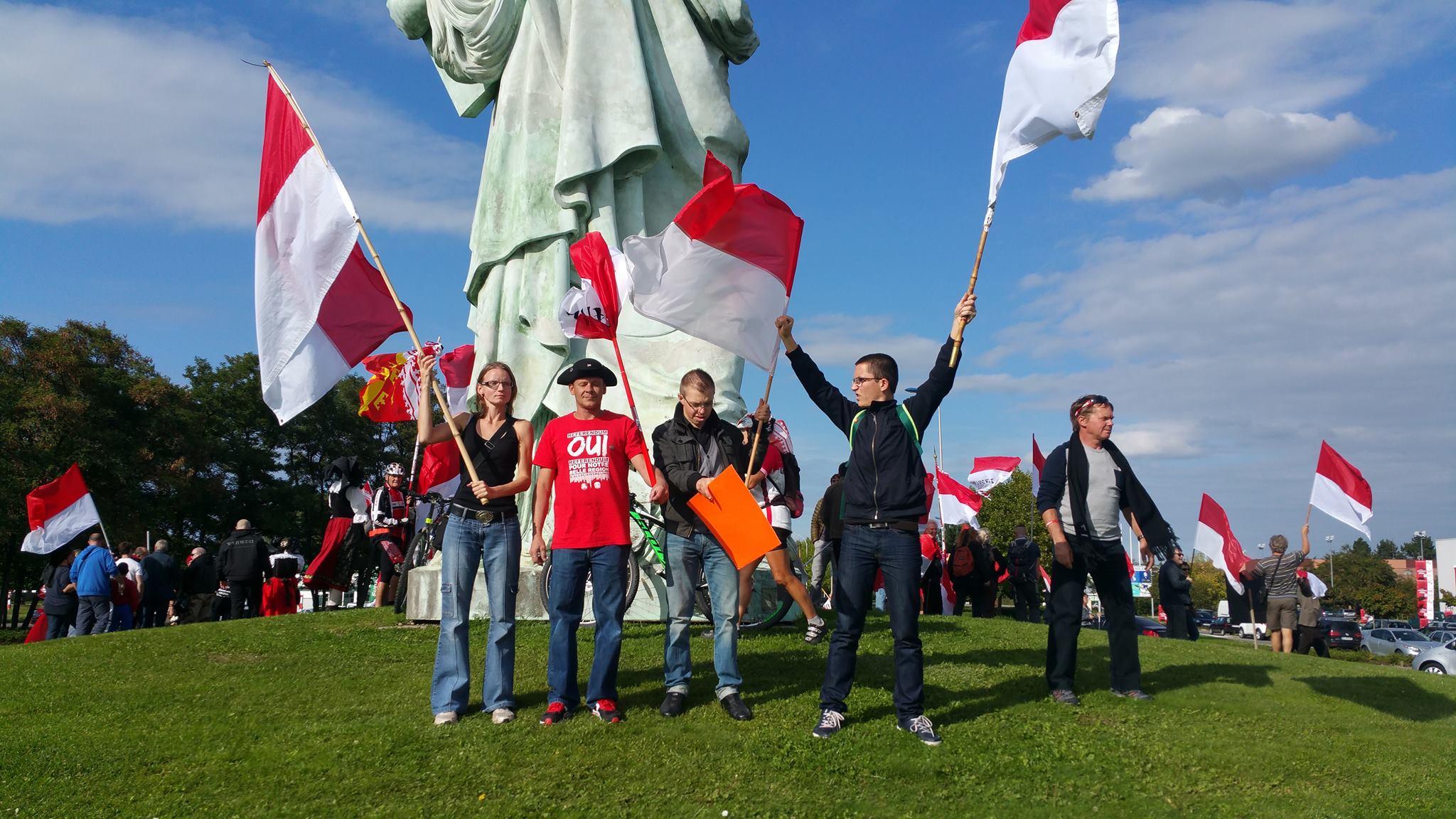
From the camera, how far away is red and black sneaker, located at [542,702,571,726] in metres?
5.66

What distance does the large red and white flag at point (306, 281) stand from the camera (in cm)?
628

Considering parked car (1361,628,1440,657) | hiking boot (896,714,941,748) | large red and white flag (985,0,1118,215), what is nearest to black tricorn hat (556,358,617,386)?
large red and white flag (985,0,1118,215)

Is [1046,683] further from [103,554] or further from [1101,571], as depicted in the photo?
[103,554]

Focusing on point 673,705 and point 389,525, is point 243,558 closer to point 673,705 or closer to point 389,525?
point 389,525

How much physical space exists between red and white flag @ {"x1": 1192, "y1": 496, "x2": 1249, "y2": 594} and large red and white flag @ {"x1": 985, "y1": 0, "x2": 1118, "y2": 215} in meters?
10.5

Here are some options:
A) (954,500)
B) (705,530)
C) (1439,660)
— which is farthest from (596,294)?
(1439,660)

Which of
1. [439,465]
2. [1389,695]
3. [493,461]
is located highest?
[439,465]

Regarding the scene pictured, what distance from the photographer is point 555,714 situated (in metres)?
5.68

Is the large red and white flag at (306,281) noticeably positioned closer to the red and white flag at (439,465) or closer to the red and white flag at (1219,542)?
the red and white flag at (439,465)

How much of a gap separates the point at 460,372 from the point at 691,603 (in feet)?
22.4

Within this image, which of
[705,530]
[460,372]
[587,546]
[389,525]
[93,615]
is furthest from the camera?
[389,525]

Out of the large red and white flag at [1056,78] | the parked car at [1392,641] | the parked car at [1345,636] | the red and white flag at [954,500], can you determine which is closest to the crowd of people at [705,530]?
the large red and white flag at [1056,78]

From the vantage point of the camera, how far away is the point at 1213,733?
5.84 m

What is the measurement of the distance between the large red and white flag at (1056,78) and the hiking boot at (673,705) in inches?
122
